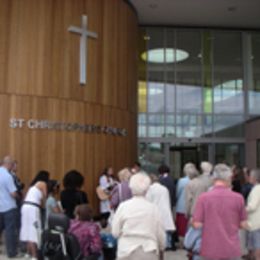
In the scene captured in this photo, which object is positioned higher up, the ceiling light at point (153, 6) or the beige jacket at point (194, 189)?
the ceiling light at point (153, 6)

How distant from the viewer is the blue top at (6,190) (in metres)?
6.90

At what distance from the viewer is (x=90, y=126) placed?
35.9 ft

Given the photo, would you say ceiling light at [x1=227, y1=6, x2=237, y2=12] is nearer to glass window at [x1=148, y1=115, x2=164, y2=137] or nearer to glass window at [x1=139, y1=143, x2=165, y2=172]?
glass window at [x1=148, y1=115, x2=164, y2=137]

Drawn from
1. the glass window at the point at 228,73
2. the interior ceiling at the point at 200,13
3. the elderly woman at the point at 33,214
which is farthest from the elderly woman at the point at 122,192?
the glass window at the point at 228,73

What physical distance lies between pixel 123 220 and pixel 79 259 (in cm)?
75

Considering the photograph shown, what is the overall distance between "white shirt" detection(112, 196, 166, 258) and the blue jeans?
3982mm

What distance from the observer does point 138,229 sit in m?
3.37

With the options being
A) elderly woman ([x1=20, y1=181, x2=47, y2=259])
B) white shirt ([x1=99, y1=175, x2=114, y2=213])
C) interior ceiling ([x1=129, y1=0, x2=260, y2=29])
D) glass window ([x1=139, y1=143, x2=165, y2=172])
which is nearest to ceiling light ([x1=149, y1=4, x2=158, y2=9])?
interior ceiling ([x1=129, y1=0, x2=260, y2=29])

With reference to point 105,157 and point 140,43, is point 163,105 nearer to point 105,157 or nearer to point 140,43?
point 140,43

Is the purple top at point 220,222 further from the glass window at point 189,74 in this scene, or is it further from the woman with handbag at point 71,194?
the glass window at point 189,74

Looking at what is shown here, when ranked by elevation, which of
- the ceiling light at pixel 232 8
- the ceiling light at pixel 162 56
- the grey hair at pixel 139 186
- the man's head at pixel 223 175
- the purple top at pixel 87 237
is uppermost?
the ceiling light at pixel 232 8

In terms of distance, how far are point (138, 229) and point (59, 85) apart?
297 inches

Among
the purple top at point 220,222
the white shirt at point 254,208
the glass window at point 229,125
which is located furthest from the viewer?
the glass window at point 229,125

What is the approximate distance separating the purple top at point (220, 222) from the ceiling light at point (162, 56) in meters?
13.6
